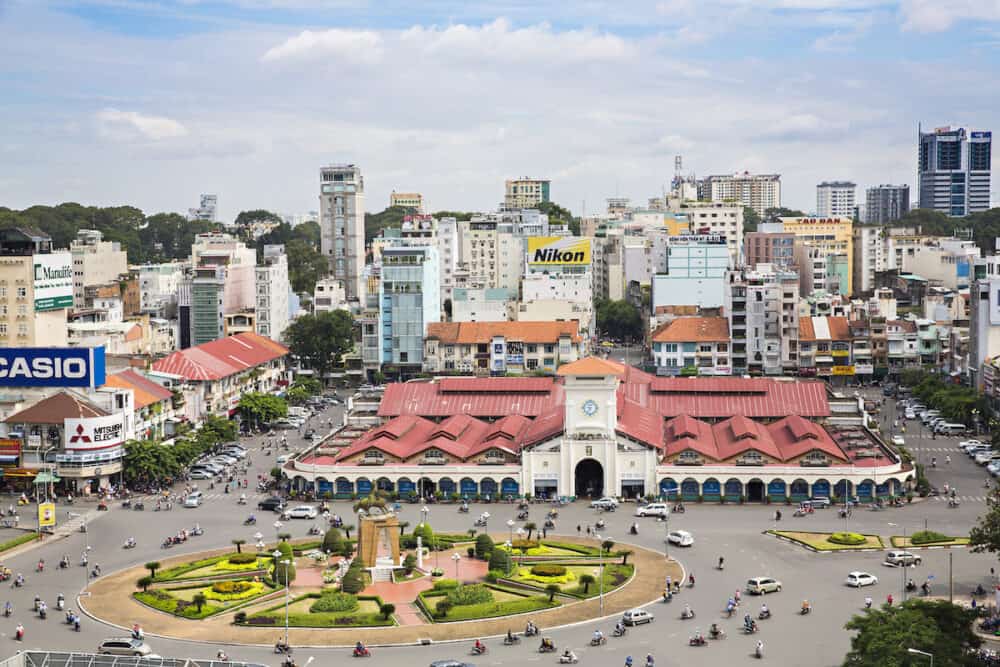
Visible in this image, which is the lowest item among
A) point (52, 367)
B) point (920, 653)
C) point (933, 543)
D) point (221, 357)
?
point (933, 543)

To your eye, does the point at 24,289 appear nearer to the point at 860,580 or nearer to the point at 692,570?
the point at 692,570

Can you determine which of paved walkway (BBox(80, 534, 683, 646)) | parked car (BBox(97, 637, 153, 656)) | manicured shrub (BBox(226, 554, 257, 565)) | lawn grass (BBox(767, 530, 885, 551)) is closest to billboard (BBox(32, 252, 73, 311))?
manicured shrub (BBox(226, 554, 257, 565))

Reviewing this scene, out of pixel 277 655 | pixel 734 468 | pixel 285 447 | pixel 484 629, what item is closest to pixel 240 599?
pixel 277 655

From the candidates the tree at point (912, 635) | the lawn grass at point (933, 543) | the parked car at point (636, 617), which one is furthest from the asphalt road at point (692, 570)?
the tree at point (912, 635)

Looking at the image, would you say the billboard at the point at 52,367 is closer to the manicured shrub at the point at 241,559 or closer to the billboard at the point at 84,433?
the billboard at the point at 84,433

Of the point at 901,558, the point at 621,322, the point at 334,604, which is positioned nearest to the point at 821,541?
the point at 901,558

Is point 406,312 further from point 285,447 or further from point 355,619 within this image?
point 355,619
